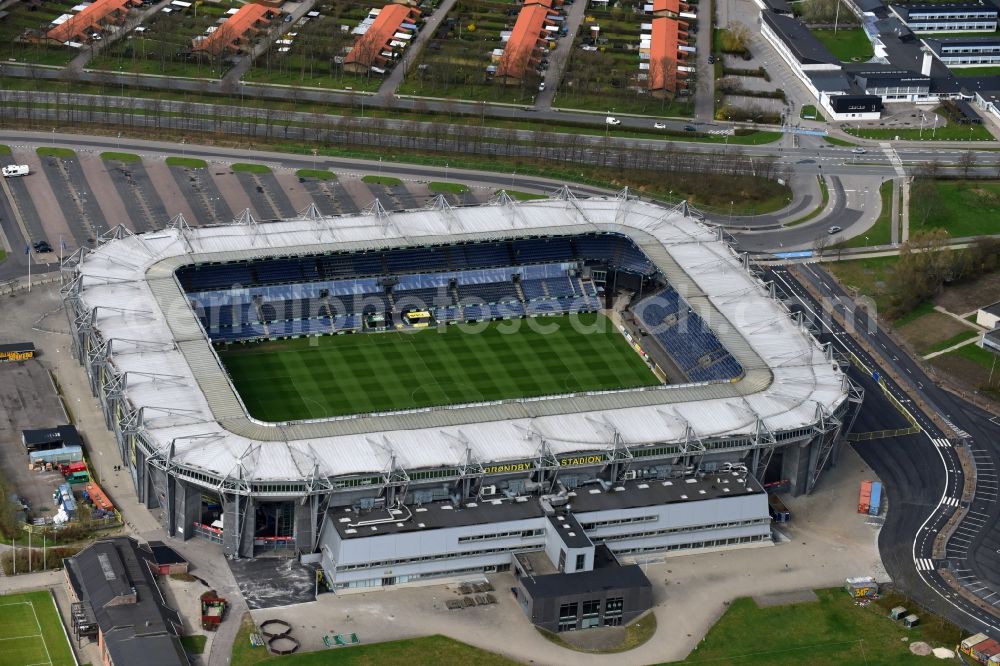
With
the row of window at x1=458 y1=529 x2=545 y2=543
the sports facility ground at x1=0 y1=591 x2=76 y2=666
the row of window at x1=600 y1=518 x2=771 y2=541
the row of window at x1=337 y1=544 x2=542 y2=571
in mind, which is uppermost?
the row of window at x1=458 y1=529 x2=545 y2=543

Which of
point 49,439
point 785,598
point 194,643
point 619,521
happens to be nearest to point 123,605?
point 194,643

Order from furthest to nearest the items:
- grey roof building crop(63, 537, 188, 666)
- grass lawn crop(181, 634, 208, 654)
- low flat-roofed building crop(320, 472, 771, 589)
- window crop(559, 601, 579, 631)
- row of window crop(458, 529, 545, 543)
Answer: row of window crop(458, 529, 545, 543) < low flat-roofed building crop(320, 472, 771, 589) < window crop(559, 601, 579, 631) < grass lawn crop(181, 634, 208, 654) < grey roof building crop(63, 537, 188, 666)

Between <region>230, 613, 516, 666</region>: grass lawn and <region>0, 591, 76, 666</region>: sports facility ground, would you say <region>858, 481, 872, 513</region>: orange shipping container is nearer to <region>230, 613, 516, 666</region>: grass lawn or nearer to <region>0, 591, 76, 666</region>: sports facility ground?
<region>230, 613, 516, 666</region>: grass lawn

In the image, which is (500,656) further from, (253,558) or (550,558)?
(253,558)

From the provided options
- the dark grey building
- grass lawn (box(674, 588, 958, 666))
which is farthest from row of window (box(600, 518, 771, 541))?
grass lawn (box(674, 588, 958, 666))

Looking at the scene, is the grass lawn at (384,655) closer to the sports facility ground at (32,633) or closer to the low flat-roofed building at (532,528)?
the low flat-roofed building at (532,528)

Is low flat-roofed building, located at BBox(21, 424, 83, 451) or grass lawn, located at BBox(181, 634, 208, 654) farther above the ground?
low flat-roofed building, located at BBox(21, 424, 83, 451)

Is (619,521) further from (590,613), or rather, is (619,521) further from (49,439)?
(49,439)
